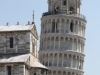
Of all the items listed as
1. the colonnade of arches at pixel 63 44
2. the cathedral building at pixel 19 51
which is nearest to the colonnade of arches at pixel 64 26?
the colonnade of arches at pixel 63 44

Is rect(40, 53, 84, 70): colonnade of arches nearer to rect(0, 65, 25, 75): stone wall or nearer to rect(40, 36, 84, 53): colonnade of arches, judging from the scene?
rect(40, 36, 84, 53): colonnade of arches

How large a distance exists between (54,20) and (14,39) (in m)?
37.4

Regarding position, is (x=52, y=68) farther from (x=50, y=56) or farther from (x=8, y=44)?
(x=8, y=44)

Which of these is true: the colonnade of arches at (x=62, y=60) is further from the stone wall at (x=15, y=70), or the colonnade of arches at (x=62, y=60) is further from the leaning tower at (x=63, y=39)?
the stone wall at (x=15, y=70)

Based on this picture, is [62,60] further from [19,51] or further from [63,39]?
[19,51]

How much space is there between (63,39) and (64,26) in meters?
3.34

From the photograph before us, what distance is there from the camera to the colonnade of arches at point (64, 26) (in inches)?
3932

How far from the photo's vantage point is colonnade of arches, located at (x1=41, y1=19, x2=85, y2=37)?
9988 cm

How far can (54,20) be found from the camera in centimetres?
10025

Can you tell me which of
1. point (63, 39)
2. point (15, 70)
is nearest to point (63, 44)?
point (63, 39)

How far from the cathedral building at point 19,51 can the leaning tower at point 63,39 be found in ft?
106

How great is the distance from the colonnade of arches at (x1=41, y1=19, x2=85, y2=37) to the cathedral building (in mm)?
34158

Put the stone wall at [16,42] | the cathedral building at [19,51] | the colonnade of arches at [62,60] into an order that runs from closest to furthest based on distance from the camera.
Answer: the cathedral building at [19,51] → the stone wall at [16,42] → the colonnade of arches at [62,60]

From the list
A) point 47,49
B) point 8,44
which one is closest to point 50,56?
point 47,49
